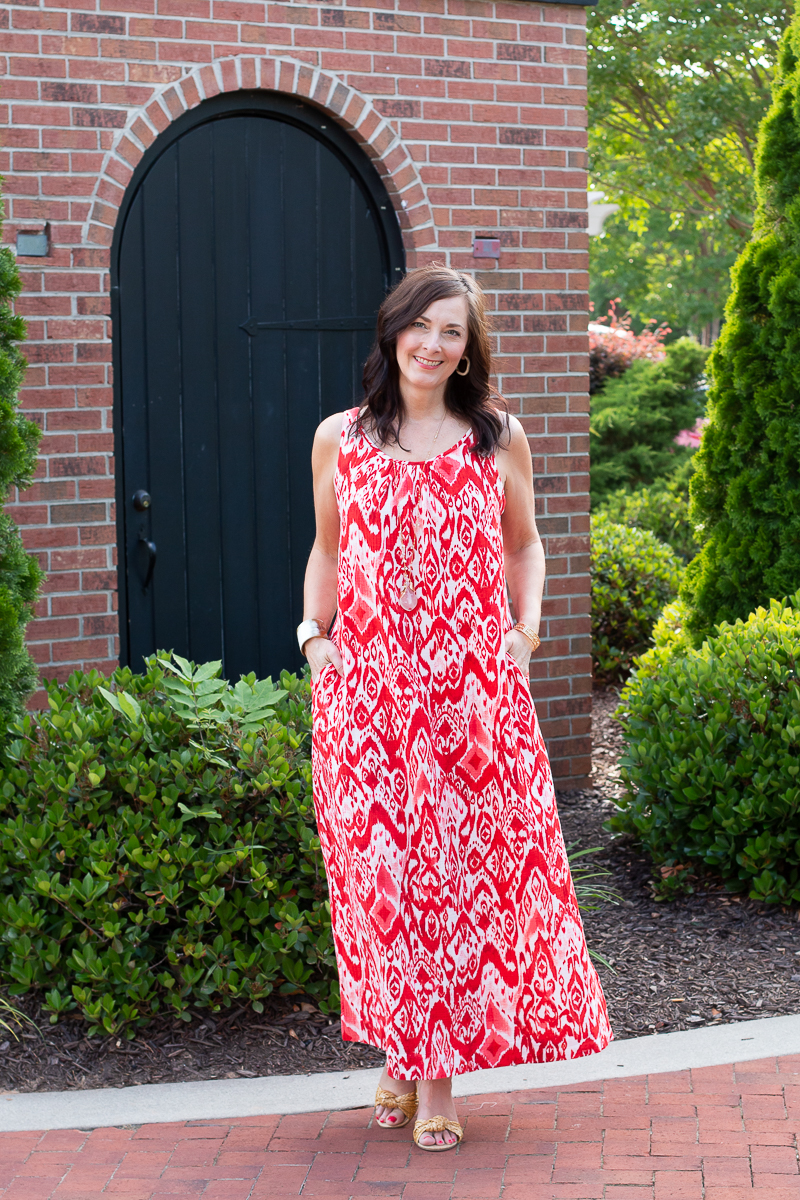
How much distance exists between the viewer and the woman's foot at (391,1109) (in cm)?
288

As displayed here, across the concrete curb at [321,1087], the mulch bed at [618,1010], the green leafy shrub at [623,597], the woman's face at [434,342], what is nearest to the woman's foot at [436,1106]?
the concrete curb at [321,1087]

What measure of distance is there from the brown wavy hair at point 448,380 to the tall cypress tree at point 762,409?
2372mm

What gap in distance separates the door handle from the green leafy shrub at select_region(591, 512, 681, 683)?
3361mm

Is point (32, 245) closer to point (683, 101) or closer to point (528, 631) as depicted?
point (528, 631)

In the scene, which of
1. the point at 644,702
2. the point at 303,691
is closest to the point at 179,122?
the point at 303,691

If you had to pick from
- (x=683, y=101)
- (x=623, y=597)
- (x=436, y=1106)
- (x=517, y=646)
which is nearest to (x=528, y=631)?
(x=517, y=646)

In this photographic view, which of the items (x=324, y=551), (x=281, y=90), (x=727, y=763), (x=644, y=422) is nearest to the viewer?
(x=324, y=551)

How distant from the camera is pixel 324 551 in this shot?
2998 millimetres

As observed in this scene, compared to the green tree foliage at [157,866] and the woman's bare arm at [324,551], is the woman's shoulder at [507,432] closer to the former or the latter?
the woman's bare arm at [324,551]

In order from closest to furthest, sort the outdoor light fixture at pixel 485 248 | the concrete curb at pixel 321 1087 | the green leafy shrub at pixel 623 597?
the concrete curb at pixel 321 1087
the outdoor light fixture at pixel 485 248
the green leafy shrub at pixel 623 597

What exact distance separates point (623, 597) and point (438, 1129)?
16.7 ft

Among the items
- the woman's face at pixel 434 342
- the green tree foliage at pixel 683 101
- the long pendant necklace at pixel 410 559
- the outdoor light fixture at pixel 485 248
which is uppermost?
the green tree foliage at pixel 683 101

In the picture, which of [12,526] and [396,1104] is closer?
[396,1104]

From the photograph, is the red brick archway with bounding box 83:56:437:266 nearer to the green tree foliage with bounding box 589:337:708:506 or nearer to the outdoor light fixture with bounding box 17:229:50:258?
the outdoor light fixture with bounding box 17:229:50:258
